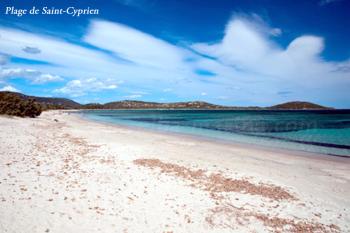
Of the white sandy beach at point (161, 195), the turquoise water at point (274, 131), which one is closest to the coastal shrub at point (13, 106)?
the turquoise water at point (274, 131)

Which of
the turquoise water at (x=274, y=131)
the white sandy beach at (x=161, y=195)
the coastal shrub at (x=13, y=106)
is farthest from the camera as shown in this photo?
the coastal shrub at (x=13, y=106)

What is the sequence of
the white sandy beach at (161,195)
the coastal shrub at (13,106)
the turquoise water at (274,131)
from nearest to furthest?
the white sandy beach at (161,195) < the turquoise water at (274,131) < the coastal shrub at (13,106)

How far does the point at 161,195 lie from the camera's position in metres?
8.79

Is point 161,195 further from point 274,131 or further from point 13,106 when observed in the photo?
point 13,106

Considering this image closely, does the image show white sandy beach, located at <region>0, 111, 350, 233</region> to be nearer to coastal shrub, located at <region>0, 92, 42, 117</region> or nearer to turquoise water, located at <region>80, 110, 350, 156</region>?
turquoise water, located at <region>80, 110, 350, 156</region>

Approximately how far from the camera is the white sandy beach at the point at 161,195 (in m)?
6.74

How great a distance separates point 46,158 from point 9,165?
199cm

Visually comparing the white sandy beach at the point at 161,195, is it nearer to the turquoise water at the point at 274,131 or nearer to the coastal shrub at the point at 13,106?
the turquoise water at the point at 274,131

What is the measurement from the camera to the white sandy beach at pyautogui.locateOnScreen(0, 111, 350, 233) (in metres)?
6.74

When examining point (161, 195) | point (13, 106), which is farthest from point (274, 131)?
point (13, 106)

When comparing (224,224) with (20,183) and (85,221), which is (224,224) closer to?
(85,221)

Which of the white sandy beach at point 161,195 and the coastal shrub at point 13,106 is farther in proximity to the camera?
the coastal shrub at point 13,106

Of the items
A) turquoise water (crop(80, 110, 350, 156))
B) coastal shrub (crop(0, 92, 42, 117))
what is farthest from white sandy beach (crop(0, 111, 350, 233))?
coastal shrub (crop(0, 92, 42, 117))

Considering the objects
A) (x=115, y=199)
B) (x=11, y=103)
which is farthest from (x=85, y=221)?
(x=11, y=103)
